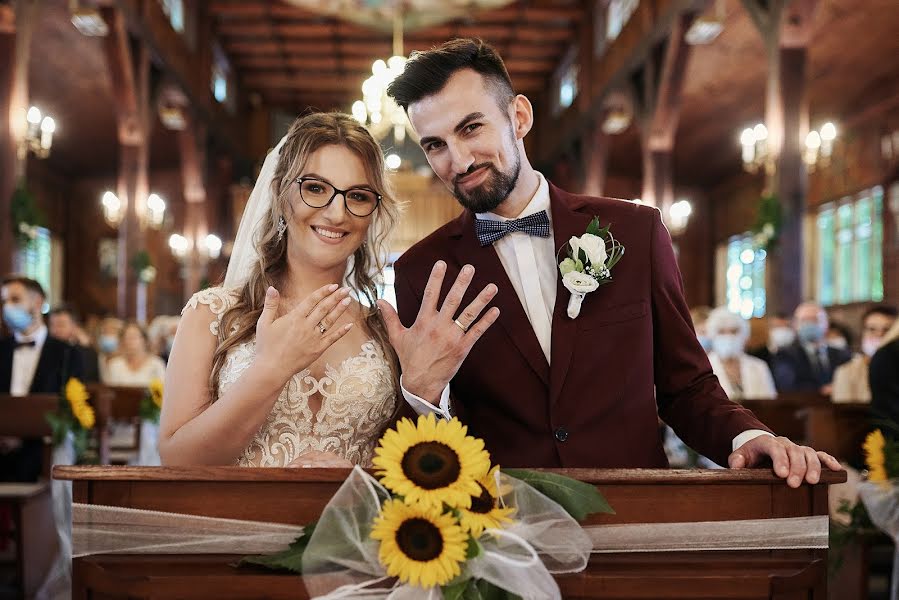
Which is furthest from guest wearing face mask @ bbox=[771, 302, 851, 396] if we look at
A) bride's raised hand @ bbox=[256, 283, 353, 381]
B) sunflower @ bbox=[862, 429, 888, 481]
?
bride's raised hand @ bbox=[256, 283, 353, 381]

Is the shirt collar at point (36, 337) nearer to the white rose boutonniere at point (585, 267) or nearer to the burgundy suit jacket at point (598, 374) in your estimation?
the burgundy suit jacket at point (598, 374)

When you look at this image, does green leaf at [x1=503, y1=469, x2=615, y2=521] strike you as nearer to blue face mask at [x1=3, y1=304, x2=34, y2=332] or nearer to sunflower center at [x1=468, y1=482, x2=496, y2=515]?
sunflower center at [x1=468, y1=482, x2=496, y2=515]

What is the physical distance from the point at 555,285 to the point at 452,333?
0.58 meters

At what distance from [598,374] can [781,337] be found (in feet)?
23.5

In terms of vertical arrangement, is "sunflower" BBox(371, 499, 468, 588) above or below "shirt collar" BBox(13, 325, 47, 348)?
below

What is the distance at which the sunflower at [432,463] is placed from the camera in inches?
53.7

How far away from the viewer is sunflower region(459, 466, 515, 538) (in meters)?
1.37

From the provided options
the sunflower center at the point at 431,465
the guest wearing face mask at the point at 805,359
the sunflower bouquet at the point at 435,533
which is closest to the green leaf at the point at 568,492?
the sunflower bouquet at the point at 435,533

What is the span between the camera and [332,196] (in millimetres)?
2266

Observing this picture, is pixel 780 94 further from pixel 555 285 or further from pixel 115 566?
pixel 115 566

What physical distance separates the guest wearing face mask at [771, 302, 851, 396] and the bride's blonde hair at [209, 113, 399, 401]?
704 centimetres

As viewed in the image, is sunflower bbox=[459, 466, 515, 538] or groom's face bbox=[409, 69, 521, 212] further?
groom's face bbox=[409, 69, 521, 212]

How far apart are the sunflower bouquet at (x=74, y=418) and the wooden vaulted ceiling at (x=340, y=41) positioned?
12932 millimetres

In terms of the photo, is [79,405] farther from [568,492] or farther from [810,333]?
[810,333]
